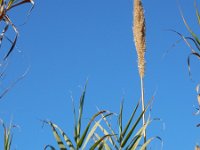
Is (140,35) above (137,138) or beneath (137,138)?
above

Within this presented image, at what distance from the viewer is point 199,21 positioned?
225 cm

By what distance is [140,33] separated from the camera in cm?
322

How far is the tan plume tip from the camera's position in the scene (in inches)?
124

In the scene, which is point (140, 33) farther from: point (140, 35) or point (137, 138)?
point (137, 138)

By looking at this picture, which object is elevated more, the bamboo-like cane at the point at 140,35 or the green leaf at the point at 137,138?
the bamboo-like cane at the point at 140,35

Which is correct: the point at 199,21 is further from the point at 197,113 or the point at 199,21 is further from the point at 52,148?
the point at 52,148

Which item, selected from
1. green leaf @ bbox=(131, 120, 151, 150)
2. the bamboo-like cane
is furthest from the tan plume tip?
green leaf @ bbox=(131, 120, 151, 150)

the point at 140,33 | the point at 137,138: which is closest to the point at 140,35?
the point at 140,33

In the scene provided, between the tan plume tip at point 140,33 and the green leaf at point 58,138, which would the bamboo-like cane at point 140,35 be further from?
the green leaf at point 58,138

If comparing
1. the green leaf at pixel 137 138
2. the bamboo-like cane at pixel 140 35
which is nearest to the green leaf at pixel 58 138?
the green leaf at pixel 137 138

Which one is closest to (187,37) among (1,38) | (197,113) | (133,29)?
(197,113)

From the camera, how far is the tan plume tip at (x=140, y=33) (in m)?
3.16

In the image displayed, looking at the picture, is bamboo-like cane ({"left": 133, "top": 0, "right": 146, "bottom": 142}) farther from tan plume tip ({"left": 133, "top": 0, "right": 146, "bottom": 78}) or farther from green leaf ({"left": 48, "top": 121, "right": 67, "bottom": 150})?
green leaf ({"left": 48, "top": 121, "right": 67, "bottom": 150})

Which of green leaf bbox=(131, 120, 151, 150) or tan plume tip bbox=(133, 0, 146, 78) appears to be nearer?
green leaf bbox=(131, 120, 151, 150)
